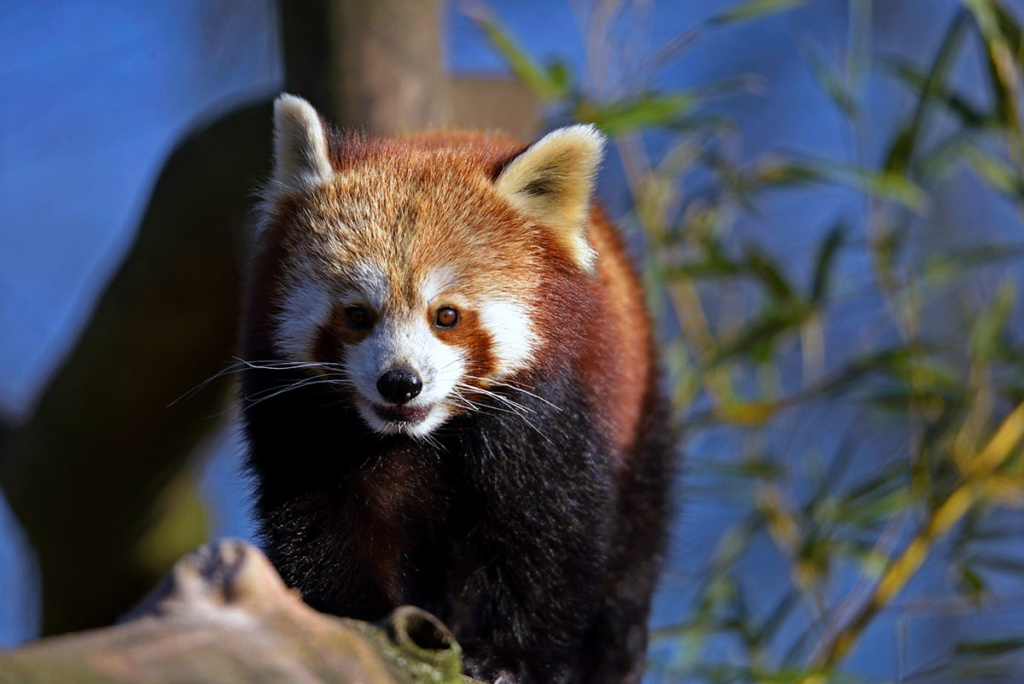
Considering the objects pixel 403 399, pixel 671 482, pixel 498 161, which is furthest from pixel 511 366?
pixel 671 482

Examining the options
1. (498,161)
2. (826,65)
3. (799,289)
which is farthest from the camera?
(799,289)

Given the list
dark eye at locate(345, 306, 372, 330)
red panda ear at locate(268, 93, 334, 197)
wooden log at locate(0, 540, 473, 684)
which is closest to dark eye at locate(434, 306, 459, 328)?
dark eye at locate(345, 306, 372, 330)

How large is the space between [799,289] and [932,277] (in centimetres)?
45

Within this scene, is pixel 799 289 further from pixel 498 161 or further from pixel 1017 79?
pixel 498 161

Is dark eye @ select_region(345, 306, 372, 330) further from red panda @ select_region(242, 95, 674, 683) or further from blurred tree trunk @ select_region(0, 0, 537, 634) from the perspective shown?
blurred tree trunk @ select_region(0, 0, 537, 634)

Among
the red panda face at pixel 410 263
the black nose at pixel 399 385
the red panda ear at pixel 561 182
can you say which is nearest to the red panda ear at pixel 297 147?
the red panda face at pixel 410 263

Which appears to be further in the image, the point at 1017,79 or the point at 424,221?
the point at 1017,79

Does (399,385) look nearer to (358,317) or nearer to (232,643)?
(358,317)

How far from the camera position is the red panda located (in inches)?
77.0

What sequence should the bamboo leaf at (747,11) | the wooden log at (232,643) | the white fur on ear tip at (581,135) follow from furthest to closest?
the bamboo leaf at (747,11)
the white fur on ear tip at (581,135)
the wooden log at (232,643)

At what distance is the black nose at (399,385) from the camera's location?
185 centimetres

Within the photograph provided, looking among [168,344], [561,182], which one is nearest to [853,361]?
[561,182]

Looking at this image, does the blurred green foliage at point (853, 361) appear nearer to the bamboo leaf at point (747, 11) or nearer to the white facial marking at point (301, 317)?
the bamboo leaf at point (747, 11)

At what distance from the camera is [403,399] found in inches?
73.9
